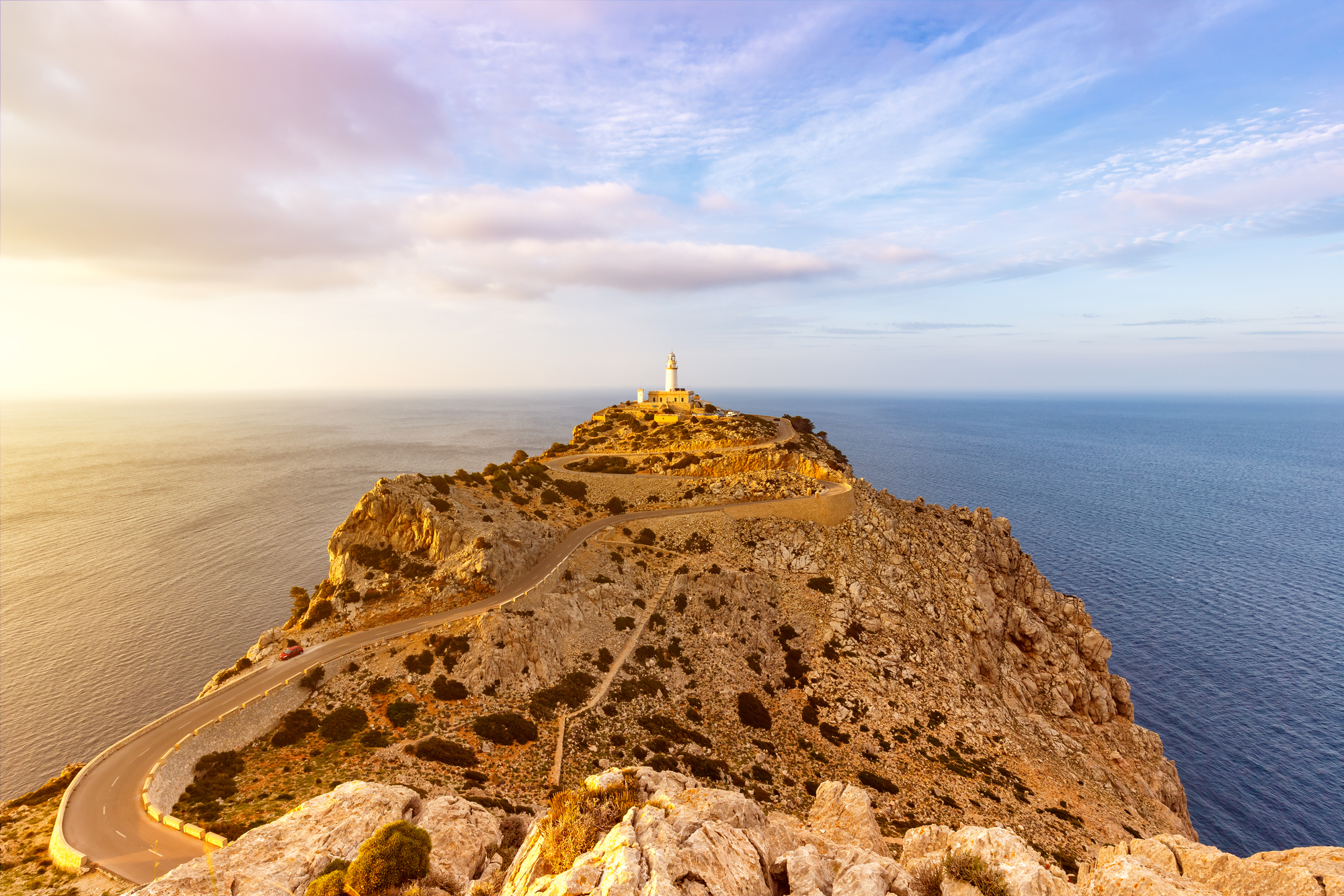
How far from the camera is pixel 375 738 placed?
31.2 m

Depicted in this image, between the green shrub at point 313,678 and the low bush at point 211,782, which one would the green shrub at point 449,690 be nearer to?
the green shrub at point 313,678

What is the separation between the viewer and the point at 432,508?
4991cm

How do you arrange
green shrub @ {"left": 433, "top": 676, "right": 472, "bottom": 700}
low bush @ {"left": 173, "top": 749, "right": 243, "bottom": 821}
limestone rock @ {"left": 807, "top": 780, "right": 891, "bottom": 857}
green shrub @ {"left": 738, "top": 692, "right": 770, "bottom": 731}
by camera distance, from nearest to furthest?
1. low bush @ {"left": 173, "top": 749, "right": 243, "bottom": 821}
2. limestone rock @ {"left": 807, "top": 780, "right": 891, "bottom": 857}
3. green shrub @ {"left": 433, "top": 676, "right": 472, "bottom": 700}
4. green shrub @ {"left": 738, "top": 692, "right": 770, "bottom": 731}

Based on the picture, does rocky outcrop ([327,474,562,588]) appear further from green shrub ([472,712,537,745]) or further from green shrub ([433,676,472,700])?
green shrub ([472,712,537,745])

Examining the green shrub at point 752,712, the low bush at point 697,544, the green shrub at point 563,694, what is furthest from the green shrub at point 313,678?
the low bush at point 697,544

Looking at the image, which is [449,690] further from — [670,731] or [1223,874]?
[1223,874]

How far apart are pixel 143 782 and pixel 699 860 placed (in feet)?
96.1

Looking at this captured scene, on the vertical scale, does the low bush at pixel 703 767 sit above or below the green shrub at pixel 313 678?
below

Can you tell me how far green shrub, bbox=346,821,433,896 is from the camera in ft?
54.3

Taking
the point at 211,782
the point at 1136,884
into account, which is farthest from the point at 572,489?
the point at 1136,884

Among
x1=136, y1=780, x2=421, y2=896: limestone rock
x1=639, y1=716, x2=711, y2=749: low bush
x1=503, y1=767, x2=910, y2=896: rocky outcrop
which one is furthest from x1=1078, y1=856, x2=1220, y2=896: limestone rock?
x1=639, y1=716, x2=711, y2=749: low bush

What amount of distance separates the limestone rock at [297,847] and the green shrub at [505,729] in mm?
11680

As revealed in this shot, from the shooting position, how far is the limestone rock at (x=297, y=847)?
16562 mm

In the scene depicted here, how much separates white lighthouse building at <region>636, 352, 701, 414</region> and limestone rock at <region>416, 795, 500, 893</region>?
84567 mm
